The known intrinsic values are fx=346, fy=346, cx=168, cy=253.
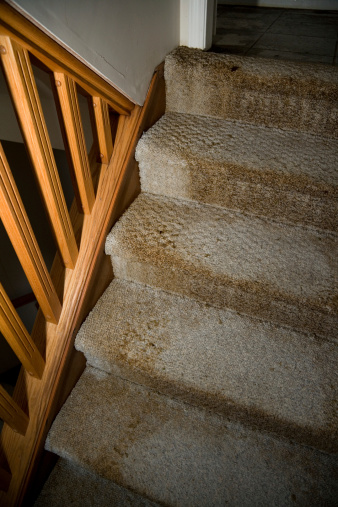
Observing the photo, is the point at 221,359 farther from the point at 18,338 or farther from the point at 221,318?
Answer: the point at 18,338

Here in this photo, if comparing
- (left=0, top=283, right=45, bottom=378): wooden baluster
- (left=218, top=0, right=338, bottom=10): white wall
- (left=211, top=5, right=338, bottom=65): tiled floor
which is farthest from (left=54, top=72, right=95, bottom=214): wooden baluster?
(left=218, top=0, right=338, bottom=10): white wall

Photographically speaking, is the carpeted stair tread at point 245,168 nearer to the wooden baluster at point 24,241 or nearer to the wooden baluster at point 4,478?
the wooden baluster at point 24,241

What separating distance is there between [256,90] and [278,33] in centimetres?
92

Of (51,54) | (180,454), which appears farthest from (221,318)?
(51,54)

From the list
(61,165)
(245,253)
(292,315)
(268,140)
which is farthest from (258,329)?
(61,165)

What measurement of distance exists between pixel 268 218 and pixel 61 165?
153 centimetres

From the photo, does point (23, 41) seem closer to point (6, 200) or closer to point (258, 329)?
point (6, 200)

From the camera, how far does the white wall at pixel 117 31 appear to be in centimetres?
71

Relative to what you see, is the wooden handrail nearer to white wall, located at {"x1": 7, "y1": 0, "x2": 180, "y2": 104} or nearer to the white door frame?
white wall, located at {"x1": 7, "y1": 0, "x2": 180, "y2": 104}

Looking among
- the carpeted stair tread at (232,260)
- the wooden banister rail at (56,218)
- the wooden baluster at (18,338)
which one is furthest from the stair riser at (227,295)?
the wooden baluster at (18,338)

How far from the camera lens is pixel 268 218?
3.80 ft

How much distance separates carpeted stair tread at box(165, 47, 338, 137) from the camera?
1.15m

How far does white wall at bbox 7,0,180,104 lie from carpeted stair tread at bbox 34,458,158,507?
1.19 m

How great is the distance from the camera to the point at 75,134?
0.90 metres
